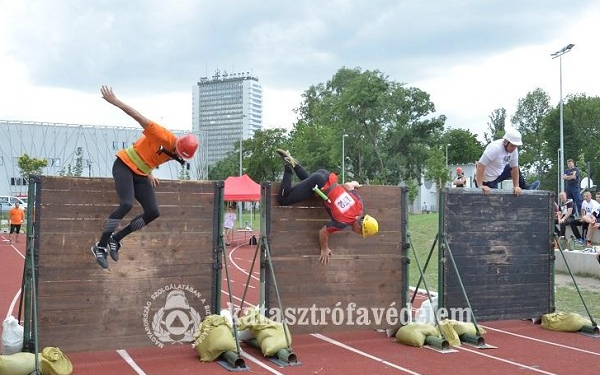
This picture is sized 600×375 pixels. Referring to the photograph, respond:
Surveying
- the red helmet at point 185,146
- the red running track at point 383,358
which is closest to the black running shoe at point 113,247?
the red running track at point 383,358

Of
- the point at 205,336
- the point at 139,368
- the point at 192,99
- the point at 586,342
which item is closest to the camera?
the point at 139,368

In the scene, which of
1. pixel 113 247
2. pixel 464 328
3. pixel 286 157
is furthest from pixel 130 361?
pixel 464 328

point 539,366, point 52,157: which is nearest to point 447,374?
point 539,366

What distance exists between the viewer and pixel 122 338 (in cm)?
746

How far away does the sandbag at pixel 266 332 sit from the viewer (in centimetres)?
752

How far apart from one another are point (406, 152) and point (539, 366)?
62.2m

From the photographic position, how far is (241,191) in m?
26.2

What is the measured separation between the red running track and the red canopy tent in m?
17.1

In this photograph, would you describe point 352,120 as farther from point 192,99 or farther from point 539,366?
point 192,99

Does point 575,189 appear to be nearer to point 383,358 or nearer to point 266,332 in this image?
point 383,358

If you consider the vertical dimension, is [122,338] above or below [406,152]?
below

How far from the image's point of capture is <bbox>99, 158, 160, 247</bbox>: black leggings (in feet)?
22.5
